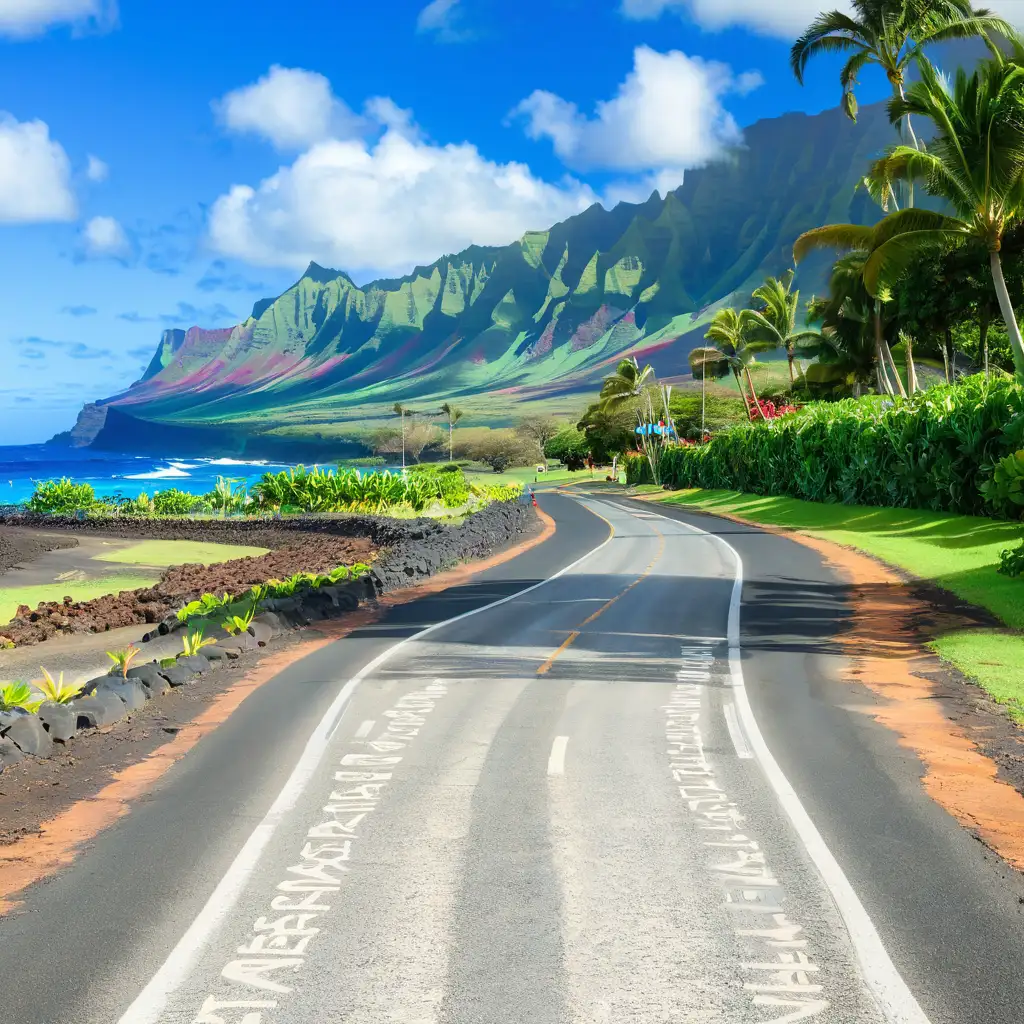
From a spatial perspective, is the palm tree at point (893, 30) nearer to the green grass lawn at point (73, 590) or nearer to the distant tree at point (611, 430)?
the green grass lawn at point (73, 590)

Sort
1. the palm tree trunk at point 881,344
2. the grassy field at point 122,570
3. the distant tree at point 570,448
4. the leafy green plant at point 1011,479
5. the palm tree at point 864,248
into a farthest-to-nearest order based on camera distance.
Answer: the distant tree at point 570,448, the palm tree trunk at point 881,344, the palm tree at point 864,248, the grassy field at point 122,570, the leafy green plant at point 1011,479

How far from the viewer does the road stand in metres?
5.86

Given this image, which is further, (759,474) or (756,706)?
(759,474)

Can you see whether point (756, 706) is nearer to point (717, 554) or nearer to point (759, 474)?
point (717, 554)

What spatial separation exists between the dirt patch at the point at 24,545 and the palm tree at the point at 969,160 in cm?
3071

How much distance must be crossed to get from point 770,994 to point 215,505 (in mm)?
55146

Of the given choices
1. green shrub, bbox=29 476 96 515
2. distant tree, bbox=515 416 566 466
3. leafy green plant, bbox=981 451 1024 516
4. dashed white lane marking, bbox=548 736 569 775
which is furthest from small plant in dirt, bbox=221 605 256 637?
distant tree, bbox=515 416 566 466

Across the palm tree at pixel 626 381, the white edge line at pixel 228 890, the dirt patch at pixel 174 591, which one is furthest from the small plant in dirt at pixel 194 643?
the palm tree at pixel 626 381

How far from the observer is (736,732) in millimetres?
11664

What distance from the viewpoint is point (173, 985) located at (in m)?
5.97

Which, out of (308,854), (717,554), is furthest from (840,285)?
(308,854)

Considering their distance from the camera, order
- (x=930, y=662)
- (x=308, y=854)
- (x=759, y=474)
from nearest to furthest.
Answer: (x=308, y=854) < (x=930, y=662) < (x=759, y=474)

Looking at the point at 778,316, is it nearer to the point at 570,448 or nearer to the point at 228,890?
the point at 228,890

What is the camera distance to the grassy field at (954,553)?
15.0 meters
